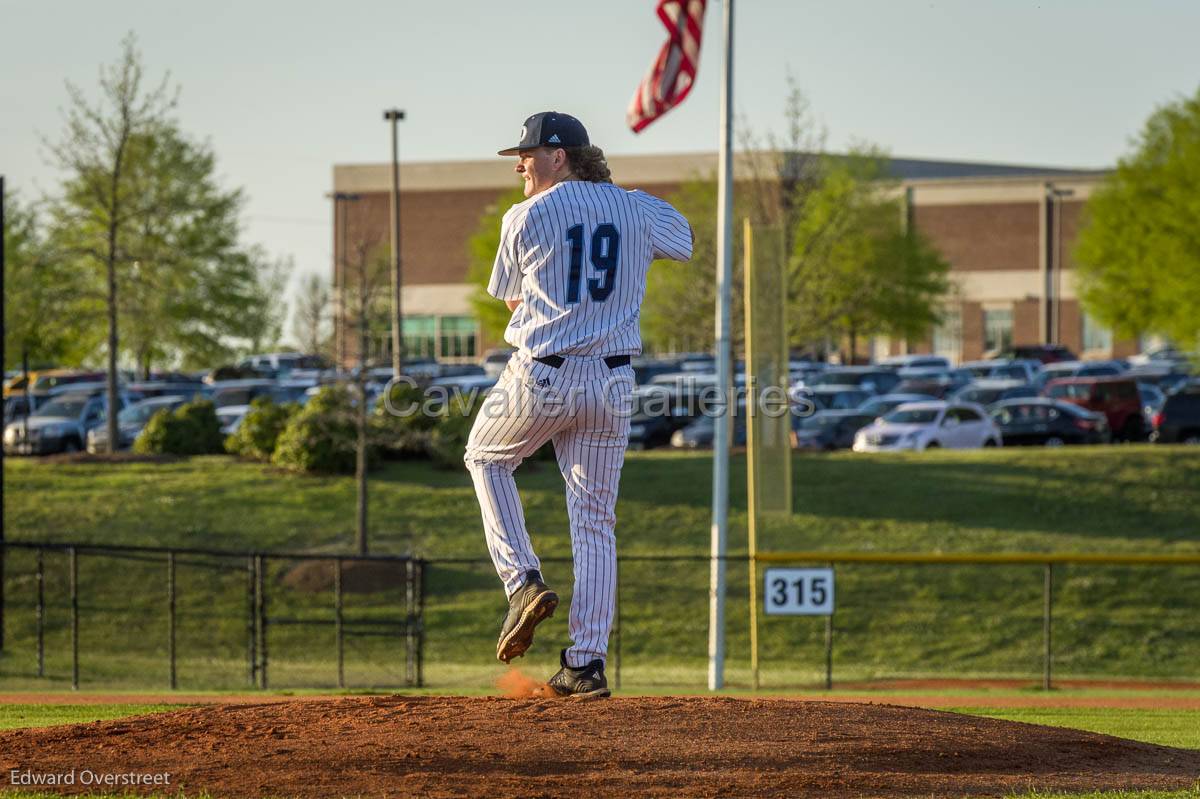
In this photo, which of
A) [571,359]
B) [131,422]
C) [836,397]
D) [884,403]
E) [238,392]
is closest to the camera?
[571,359]

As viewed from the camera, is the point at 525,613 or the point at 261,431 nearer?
the point at 525,613

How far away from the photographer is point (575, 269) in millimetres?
6559

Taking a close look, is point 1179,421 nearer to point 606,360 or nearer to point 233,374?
point 606,360

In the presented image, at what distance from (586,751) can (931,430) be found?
3010cm

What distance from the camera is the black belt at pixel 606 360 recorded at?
21.5ft

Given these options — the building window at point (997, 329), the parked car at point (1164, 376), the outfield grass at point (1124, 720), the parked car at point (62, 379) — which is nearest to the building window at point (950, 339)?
the building window at point (997, 329)

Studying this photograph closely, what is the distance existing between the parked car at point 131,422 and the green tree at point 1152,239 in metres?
22.7

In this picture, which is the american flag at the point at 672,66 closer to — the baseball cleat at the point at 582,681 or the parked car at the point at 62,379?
the baseball cleat at the point at 582,681

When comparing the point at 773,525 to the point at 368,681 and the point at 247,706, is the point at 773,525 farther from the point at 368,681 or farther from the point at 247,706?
the point at 247,706

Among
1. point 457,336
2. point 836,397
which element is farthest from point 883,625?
point 457,336

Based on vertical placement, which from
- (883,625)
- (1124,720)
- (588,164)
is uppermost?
(588,164)

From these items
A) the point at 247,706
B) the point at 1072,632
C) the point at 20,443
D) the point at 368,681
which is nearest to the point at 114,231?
the point at 20,443

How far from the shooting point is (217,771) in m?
5.76

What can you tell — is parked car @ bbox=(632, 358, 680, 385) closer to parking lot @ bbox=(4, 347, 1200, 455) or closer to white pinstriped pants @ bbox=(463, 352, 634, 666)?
parking lot @ bbox=(4, 347, 1200, 455)
